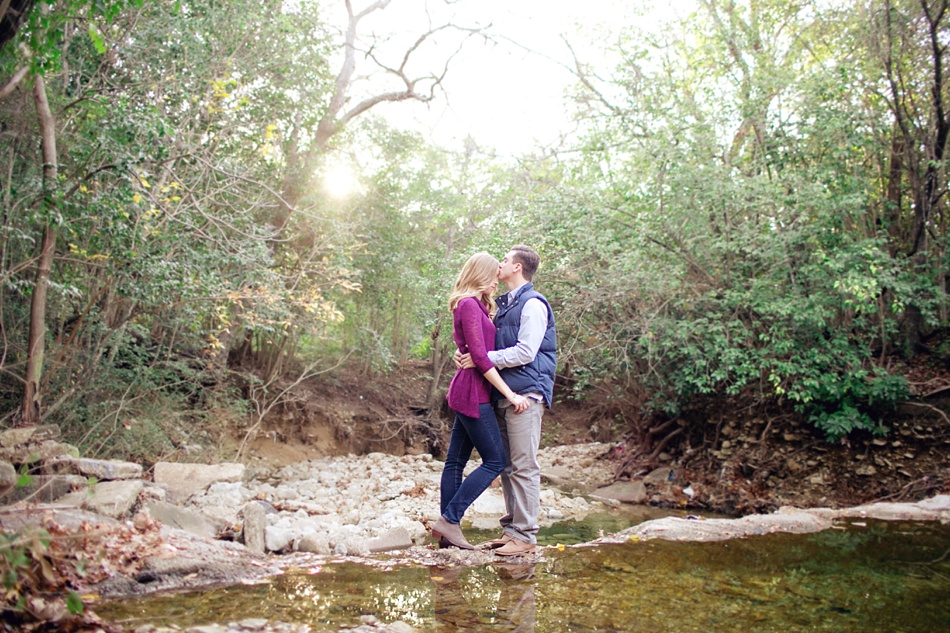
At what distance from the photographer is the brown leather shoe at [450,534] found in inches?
159

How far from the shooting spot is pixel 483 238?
11.4 meters

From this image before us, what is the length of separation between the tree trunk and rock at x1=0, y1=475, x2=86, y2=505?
277cm

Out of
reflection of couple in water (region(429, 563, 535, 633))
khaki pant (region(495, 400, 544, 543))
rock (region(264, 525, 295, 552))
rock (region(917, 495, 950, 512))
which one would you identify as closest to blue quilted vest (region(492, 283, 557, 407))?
khaki pant (region(495, 400, 544, 543))

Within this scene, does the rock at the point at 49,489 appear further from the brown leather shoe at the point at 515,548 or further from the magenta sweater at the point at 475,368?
the brown leather shoe at the point at 515,548

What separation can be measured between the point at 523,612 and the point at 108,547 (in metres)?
1.97

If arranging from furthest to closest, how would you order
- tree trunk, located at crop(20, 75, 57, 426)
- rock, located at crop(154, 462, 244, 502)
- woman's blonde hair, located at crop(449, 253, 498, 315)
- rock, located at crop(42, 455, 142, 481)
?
rock, located at crop(154, 462, 244, 502) → tree trunk, located at crop(20, 75, 57, 426) → rock, located at crop(42, 455, 142, 481) → woman's blonde hair, located at crop(449, 253, 498, 315)

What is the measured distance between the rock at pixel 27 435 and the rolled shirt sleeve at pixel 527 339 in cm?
427

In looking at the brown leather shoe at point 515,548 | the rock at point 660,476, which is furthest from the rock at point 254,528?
the rock at point 660,476

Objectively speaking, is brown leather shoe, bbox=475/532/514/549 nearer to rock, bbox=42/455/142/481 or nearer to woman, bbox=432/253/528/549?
woman, bbox=432/253/528/549

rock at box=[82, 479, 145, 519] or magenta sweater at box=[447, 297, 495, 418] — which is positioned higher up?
magenta sweater at box=[447, 297, 495, 418]

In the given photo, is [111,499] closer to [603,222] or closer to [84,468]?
[84,468]

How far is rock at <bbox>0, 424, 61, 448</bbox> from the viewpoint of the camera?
5.37 metres

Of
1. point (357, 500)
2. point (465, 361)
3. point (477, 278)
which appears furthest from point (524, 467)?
point (357, 500)

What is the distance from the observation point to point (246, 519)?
168 inches
